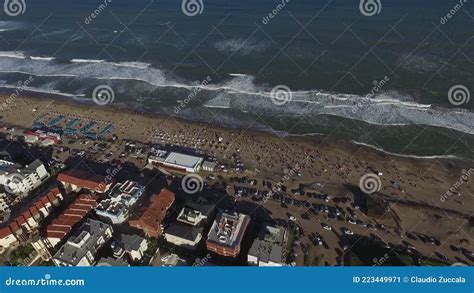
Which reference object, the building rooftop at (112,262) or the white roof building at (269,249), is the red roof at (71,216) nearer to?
the building rooftop at (112,262)

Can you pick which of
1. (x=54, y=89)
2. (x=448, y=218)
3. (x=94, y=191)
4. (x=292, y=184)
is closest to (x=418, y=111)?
(x=448, y=218)

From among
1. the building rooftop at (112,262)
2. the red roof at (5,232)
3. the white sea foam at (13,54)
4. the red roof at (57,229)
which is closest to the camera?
the building rooftop at (112,262)

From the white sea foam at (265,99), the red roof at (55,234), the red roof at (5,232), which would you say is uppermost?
the white sea foam at (265,99)

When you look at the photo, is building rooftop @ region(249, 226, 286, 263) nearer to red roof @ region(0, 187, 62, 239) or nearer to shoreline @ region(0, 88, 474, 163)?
shoreline @ region(0, 88, 474, 163)

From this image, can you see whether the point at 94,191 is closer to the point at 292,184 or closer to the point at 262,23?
the point at 292,184

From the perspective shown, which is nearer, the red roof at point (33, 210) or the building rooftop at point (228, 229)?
the building rooftop at point (228, 229)

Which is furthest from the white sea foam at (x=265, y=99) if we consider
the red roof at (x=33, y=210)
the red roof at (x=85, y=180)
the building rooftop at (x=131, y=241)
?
the red roof at (x=33, y=210)
